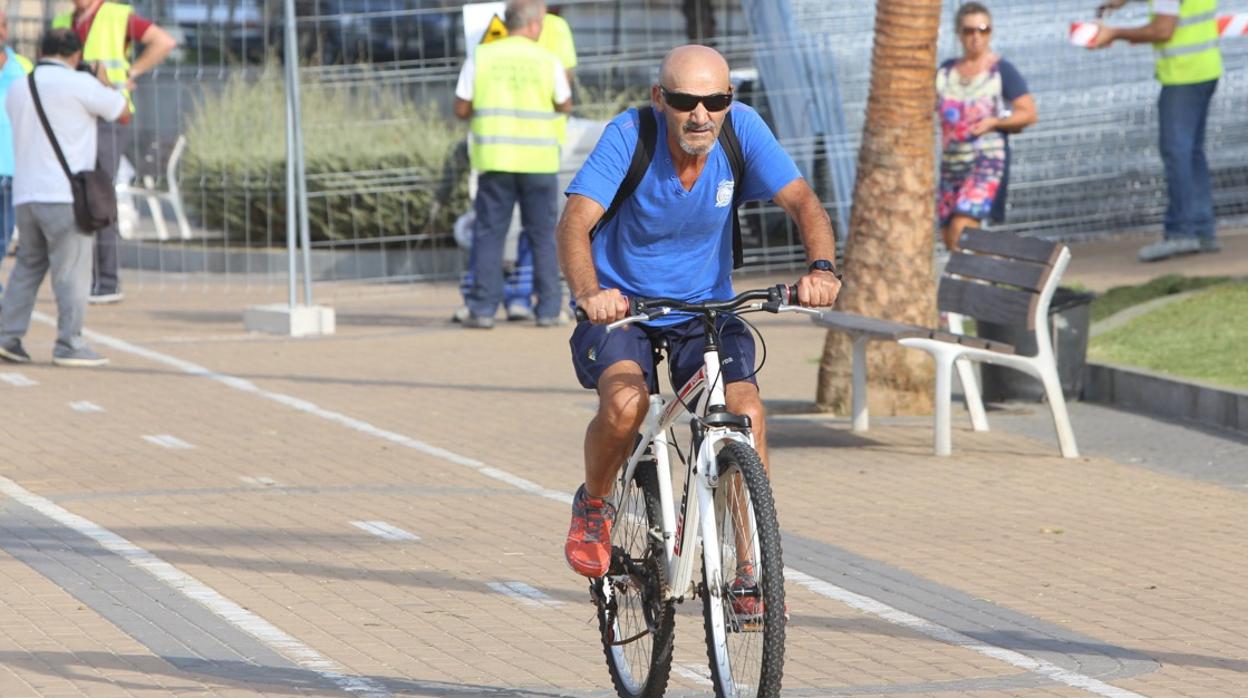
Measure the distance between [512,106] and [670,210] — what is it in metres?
8.93

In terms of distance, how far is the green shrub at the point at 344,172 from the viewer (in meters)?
17.8

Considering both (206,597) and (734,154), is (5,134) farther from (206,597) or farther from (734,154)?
(734,154)

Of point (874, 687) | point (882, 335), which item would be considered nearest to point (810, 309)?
point (874, 687)

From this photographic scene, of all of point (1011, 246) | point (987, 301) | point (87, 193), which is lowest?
point (987, 301)

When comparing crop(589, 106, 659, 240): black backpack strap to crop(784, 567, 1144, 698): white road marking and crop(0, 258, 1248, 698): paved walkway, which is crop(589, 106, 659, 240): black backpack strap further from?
crop(784, 567, 1144, 698): white road marking

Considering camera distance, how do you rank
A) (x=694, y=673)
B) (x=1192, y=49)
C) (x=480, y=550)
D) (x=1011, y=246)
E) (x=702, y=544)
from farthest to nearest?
(x=1192, y=49) < (x=1011, y=246) < (x=480, y=550) < (x=694, y=673) < (x=702, y=544)

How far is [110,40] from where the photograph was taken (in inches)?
633

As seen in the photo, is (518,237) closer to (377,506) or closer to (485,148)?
(485,148)

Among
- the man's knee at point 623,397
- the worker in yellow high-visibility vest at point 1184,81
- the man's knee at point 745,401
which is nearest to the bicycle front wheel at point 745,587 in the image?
the man's knee at point 745,401

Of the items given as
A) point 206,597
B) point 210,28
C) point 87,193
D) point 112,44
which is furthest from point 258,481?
point 210,28

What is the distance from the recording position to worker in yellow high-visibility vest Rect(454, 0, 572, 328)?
47.4 ft

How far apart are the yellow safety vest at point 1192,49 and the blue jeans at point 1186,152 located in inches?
Answer: 2.6

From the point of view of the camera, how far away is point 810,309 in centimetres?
547

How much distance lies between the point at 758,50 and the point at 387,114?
119 inches
